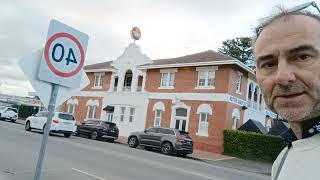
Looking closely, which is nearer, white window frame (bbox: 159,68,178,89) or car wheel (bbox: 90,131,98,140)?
car wheel (bbox: 90,131,98,140)

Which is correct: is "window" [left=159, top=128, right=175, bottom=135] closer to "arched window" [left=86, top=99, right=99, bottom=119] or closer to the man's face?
"arched window" [left=86, top=99, right=99, bottom=119]

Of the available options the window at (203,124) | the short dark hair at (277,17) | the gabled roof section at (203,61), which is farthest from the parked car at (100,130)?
the short dark hair at (277,17)

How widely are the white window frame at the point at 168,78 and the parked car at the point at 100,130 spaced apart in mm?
5894

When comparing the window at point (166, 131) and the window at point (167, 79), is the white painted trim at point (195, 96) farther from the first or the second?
the window at point (166, 131)

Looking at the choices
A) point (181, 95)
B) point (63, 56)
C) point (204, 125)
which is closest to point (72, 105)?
point (181, 95)

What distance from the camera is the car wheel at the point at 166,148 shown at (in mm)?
23289

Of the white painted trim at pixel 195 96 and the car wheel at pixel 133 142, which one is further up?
the white painted trim at pixel 195 96

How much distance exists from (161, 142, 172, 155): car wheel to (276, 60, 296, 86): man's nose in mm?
22121

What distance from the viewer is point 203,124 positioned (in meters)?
29.0

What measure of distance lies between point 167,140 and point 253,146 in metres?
6.30

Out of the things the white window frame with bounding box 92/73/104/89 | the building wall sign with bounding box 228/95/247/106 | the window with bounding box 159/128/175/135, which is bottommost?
the window with bounding box 159/128/175/135

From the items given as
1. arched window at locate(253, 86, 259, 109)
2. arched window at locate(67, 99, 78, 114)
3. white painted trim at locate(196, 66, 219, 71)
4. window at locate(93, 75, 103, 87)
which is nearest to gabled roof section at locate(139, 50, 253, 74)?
white painted trim at locate(196, 66, 219, 71)

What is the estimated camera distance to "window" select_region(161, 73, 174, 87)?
32.0m

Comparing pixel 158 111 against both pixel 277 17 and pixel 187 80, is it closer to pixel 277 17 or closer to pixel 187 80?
pixel 187 80
